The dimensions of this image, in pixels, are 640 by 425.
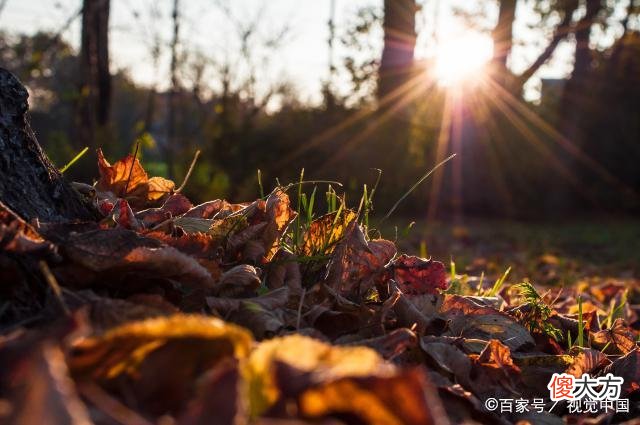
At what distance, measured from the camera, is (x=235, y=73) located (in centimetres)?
1634

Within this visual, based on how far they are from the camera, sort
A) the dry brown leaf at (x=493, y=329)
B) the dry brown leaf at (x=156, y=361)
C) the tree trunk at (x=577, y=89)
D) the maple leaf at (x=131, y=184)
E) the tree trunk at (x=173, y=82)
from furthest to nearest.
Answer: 1. the tree trunk at (x=577, y=89)
2. the tree trunk at (x=173, y=82)
3. the maple leaf at (x=131, y=184)
4. the dry brown leaf at (x=493, y=329)
5. the dry brown leaf at (x=156, y=361)

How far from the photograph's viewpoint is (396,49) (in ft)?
47.7

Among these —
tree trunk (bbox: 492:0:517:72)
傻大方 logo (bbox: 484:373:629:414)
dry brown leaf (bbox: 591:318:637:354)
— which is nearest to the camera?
傻大方 logo (bbox: 484:373:629:414)

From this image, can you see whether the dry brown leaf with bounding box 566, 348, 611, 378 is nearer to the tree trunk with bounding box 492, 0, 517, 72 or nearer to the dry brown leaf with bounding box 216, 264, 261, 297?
the dry brown leaf with bounding box 216, 264, 261, 297

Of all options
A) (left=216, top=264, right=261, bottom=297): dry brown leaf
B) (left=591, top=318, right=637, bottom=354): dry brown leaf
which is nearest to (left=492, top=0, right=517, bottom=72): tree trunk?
(left=591, top=318, right=637, bottom=354): dry brown leaf

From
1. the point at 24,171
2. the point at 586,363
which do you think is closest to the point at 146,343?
the point at 24,171

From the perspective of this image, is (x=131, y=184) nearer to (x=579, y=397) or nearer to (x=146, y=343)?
(x=146, y=343)

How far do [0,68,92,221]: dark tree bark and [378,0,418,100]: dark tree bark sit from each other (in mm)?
13042

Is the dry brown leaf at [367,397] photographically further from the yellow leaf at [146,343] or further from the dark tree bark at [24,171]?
the dark tree bark at [24,171]

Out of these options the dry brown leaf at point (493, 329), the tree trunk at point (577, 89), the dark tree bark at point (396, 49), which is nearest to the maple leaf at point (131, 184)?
the dry brown leaf at point (493, 329)

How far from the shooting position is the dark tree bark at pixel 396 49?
562 inches

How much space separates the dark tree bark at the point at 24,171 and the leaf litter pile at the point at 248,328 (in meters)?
0.15

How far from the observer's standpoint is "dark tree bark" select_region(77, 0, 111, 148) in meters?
9.66

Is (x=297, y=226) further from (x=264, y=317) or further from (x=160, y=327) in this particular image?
(x=160, y=327)
